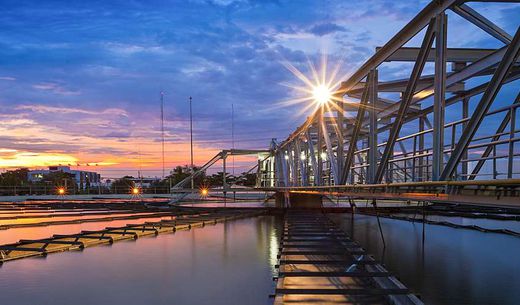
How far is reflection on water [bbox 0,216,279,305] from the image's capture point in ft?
37.5

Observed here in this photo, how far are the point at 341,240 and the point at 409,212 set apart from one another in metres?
22.1

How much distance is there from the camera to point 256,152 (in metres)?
50.5

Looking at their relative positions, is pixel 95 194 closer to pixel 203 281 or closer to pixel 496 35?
pixel 203 281

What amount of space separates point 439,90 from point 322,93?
8.95 m

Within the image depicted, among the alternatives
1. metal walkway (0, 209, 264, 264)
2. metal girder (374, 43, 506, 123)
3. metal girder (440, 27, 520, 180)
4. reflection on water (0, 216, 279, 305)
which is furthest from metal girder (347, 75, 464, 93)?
metal walkway (0, 209, 264, 264)

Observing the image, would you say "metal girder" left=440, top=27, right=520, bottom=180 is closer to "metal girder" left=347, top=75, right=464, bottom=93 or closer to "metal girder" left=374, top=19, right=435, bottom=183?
"metal girder" left=374, top=19, right=435, bottom=183

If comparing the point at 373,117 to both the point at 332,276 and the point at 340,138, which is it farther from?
the point at 332,276

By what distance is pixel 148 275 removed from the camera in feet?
45.8

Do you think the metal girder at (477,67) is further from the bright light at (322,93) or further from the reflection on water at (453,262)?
the reflection on water at (453,262)

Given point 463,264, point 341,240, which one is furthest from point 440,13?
point 341,240

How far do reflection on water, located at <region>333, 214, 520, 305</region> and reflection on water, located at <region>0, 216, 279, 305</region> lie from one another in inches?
168

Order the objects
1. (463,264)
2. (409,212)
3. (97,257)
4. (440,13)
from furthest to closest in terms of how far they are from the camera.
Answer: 1. (409,212)
2. (97,257)
3. (463,264)
4. (440,13)

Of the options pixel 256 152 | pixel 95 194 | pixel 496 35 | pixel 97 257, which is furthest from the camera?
pixel 95 194

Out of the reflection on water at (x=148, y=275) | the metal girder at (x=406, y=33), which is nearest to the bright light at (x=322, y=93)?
the metal girder at (x=406, y=33)
